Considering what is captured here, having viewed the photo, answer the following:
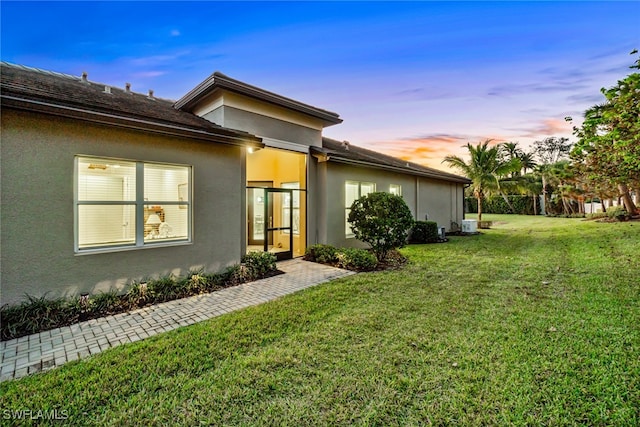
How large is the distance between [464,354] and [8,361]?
584 cm

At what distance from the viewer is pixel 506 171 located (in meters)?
21.9

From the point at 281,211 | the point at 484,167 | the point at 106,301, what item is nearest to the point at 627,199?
the point at 484,167

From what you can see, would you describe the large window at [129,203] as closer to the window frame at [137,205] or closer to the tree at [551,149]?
the window frame at [137,205]

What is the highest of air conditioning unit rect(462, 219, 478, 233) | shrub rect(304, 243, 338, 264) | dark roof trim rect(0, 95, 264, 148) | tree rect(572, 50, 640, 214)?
tree rect(572, 50, 640, 214)

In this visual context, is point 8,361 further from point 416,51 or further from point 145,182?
point 416,51

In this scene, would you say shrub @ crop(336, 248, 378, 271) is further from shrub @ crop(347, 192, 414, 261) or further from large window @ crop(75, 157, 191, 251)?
large window @ crop(75, 157, 191, 251)

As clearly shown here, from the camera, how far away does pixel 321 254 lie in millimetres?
9508

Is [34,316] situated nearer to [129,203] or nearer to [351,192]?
[129,203]

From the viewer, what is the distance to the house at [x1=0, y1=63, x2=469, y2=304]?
4.78 metres

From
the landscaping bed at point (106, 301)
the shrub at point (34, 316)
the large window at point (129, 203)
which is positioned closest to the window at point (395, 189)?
the landscaping bed at point (106, 301)

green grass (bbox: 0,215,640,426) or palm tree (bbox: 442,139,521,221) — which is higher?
palm tree (bbox: 442,139,521,221)

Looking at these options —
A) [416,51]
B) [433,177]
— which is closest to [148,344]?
[416,51]

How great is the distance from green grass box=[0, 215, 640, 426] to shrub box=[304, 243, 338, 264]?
324 centimetres

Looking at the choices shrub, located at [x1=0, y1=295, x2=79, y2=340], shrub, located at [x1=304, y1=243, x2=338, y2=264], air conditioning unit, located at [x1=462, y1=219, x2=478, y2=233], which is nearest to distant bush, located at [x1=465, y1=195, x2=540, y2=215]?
air conditioning unit, located at [x1=462, y1=219, x2=478, y2=233]
